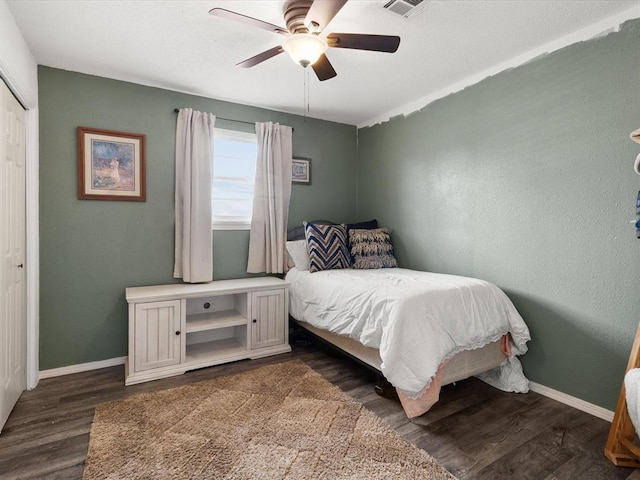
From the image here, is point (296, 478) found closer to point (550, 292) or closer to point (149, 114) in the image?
point (550, 292)

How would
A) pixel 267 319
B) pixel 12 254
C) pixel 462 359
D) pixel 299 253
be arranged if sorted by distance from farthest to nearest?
pixel 299 253
pixel 267 319
pixel 462 359
pixel 12 254

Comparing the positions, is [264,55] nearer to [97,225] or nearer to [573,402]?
[97,225]

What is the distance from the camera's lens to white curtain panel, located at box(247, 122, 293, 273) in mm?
3506

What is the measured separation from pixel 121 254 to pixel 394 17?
274 centimetres

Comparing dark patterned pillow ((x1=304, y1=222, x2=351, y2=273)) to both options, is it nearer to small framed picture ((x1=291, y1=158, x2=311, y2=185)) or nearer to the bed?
the bed

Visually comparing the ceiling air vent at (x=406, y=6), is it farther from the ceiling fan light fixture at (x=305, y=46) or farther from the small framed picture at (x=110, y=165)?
the small framed picture at (x=110, y=165)

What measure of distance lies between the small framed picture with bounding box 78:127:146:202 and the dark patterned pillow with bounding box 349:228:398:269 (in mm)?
1989

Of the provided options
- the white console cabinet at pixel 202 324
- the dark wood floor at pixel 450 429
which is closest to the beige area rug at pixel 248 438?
the dark wood floor at pixel 450 429

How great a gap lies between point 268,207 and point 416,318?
6.55 ft

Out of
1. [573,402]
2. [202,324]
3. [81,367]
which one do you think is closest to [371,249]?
[202,324]

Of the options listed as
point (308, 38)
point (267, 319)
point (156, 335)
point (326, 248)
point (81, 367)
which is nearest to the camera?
point (308, 38)

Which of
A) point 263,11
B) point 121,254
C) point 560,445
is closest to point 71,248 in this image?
point 121,254

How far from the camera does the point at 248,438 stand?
1868 millimetres

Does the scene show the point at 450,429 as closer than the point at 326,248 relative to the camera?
Yes
